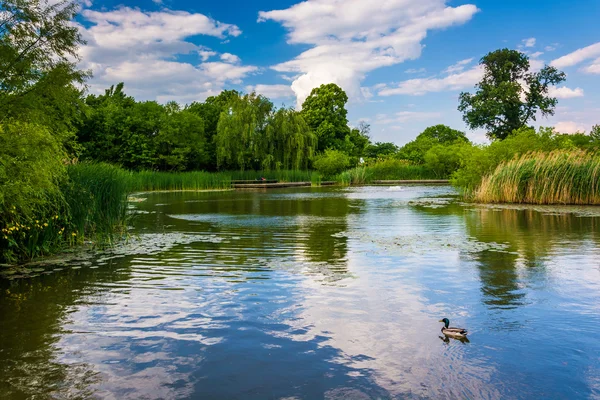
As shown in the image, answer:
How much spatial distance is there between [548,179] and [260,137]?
3469 centimetres

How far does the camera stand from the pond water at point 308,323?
4.71 m

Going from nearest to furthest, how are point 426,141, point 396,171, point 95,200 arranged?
point 95,200 → point 396,171 → point 426,141

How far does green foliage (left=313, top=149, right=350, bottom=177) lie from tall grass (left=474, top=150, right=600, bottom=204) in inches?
1360

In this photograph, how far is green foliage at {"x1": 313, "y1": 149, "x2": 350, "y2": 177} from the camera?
198 ft

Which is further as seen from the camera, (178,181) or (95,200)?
(178,181)

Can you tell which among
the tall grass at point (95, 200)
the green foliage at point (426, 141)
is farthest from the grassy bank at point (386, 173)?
the tall grass at point (95, 200)

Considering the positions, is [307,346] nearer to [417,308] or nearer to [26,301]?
[417,308]

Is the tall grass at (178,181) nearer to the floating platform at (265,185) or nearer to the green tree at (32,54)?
the floating platform at (265,185)

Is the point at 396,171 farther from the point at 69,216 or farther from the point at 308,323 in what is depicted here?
the point at 308,323

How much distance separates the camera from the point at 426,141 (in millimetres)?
82438

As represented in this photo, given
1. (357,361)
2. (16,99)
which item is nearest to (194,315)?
(357,361)

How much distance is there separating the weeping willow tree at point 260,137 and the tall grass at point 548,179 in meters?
31.3

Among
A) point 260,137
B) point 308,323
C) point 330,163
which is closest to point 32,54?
point 308,323

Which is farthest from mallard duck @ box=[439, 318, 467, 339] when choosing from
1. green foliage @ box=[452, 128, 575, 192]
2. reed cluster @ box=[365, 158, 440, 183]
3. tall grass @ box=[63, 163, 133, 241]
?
reed cluster @ box=[365, 158, 440, 183]
